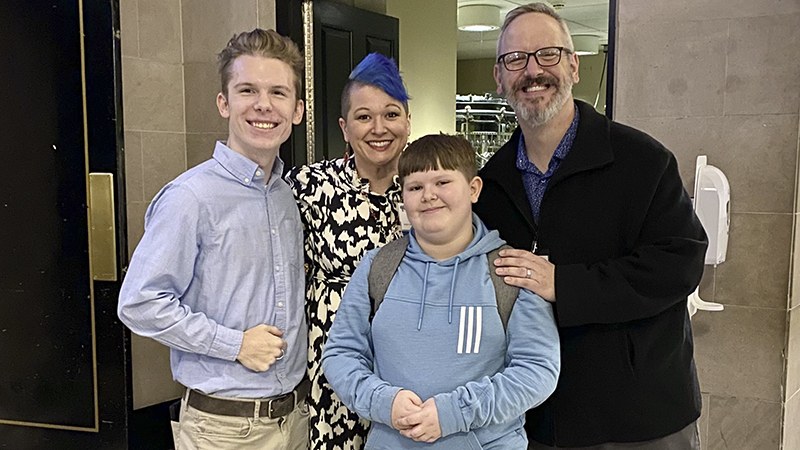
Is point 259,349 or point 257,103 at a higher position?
point 257,103

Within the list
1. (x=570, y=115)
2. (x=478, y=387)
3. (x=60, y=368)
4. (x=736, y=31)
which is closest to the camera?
(x=478, y=387)

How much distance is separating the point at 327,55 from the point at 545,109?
2.01 metres

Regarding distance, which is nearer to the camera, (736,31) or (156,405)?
(736,31)

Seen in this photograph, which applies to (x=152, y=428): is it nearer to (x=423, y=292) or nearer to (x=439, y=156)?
(x=423, y=292)

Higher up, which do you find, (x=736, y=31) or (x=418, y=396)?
(x=736, y=31)

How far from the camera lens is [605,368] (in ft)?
5.00

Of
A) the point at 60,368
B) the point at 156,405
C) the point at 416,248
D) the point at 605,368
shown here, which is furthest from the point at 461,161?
the point at 156,405

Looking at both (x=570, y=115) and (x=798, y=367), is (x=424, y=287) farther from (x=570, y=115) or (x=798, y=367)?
(x=798, y=367)

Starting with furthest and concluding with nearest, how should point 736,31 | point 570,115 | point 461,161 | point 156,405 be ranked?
1. point 156,405
2. point 736,31
3. point 570,115
4. point 461,161

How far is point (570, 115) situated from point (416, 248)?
18.5 inches

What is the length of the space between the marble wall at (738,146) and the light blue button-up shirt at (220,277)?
1528 millimetres

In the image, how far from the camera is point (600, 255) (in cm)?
153

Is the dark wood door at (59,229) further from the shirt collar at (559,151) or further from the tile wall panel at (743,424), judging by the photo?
the tile wall panel at (743,424)

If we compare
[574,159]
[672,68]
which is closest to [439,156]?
[574,159]
